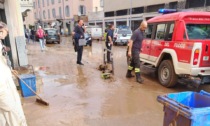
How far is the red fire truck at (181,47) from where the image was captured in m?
4.90

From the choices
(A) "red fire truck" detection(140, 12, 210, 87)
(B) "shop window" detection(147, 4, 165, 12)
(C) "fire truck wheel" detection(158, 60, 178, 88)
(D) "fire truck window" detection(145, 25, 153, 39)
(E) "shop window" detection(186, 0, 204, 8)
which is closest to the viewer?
(A) "red fire truck" detection(140, 12, 210, 87)

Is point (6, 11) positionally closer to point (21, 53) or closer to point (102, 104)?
point (21, 53)

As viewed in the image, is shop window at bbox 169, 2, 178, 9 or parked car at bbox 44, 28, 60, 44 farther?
shop window at bbox 169, 2, 178, 9

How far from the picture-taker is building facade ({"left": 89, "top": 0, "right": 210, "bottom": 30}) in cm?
1976

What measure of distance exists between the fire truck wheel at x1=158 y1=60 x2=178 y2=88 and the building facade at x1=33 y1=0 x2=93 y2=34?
30.1m

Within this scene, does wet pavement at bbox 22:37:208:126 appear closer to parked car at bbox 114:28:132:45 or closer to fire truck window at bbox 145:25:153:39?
fire truck window at bbox 145:25:153:39

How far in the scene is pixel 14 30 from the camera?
26.5 feet

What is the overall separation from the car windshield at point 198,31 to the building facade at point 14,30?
6350 millimetres

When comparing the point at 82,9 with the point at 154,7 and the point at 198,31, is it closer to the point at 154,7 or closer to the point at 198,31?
the point at 154,7

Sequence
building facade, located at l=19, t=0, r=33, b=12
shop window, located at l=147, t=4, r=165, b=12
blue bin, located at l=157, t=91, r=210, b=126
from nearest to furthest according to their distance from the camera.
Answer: blue bin, located at l=157, t=91, r=210, b=126, building facade, located at l=19, t=0, r=33, b=12, shop window, located at l=147, t=4, r=165, b=12

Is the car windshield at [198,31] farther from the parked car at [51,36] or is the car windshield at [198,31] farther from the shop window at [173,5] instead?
the parked car at [51,36]

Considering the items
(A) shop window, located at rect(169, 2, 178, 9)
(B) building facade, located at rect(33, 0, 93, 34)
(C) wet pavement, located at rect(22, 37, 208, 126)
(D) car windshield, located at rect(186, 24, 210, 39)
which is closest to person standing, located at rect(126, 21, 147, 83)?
(C) wet pavement, located at rect(22, 37, 208, 126)

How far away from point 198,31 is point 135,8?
77.7 feet

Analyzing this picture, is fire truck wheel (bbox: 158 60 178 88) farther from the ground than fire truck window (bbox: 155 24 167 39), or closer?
closer
